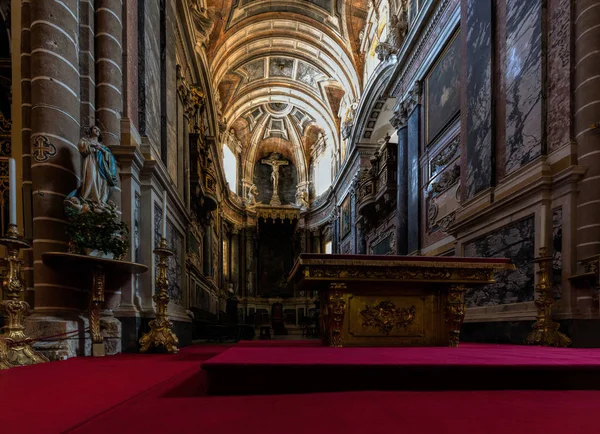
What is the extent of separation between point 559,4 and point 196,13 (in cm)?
1039

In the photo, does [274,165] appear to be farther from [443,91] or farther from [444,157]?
[444,157]

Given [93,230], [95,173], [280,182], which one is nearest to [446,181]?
[95,173]

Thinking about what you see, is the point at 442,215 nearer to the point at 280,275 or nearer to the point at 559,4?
the point at 559,4

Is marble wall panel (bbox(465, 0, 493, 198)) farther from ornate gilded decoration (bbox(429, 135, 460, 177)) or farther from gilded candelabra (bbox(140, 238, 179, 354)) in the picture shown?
gilded candelabra (bbox(140, 238, 179, 354))

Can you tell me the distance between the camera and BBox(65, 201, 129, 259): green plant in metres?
4.45

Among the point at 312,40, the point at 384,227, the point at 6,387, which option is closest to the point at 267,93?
the point at 312,40

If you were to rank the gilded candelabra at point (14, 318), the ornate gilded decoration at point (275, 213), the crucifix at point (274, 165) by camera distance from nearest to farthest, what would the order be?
the gilded candelabra at point (14, 318) < the ornate gilded decoration at point (275, 213) < the crucifix at point (274, 165)

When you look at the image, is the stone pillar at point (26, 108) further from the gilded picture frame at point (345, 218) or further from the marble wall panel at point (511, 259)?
the gilded picture frame at point (345, 218)

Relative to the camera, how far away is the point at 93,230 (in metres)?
4.54

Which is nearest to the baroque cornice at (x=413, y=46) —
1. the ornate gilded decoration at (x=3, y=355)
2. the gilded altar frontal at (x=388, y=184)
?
the gilded altar frontal at (x=388, y=184)

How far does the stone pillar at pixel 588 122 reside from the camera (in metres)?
4.81

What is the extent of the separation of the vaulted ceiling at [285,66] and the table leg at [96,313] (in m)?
14.1

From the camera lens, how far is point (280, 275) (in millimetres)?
27250

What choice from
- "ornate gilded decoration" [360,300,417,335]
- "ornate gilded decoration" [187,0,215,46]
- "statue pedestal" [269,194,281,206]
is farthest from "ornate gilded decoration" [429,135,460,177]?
"statue pedestal" [269,194,281,206]
